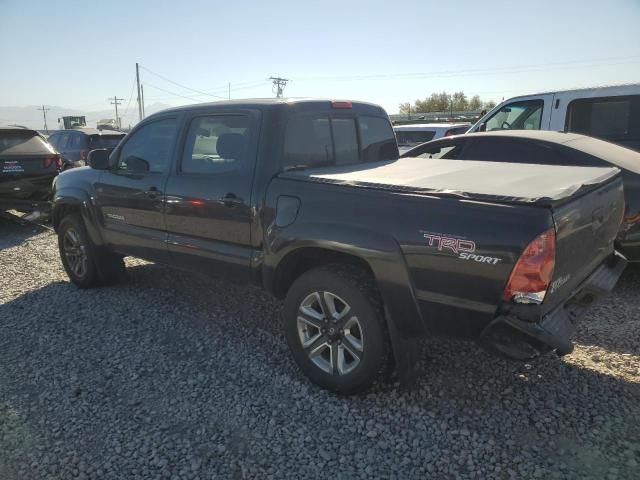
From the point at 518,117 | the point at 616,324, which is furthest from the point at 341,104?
the point at 518,117

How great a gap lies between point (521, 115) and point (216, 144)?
5.49 metres

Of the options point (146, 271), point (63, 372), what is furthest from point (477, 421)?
point (146, 271)

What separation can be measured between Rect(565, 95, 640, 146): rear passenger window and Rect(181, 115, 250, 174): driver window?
16.9 feet

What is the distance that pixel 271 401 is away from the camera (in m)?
3.13

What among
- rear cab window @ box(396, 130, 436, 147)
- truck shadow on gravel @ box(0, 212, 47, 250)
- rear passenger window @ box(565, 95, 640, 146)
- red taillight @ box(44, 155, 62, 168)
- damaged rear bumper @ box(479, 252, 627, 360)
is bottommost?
truck shadow on gravel @ box(0, 212, 47, 250)

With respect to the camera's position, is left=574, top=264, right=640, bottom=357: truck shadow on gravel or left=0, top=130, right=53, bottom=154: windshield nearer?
left=574, top=264, right=640, bottom=357: truck shadow on gravel

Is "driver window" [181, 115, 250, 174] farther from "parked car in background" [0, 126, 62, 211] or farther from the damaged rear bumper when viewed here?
"parked car in background" [0, 126, 62, 211]

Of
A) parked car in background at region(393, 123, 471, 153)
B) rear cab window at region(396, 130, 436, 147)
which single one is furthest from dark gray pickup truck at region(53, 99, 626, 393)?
rear cab window at region(396, 130, 436, 147)

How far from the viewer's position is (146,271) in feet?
19.7

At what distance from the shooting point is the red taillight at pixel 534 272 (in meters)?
2.31

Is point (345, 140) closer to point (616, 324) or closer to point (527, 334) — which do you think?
point (527, 334)

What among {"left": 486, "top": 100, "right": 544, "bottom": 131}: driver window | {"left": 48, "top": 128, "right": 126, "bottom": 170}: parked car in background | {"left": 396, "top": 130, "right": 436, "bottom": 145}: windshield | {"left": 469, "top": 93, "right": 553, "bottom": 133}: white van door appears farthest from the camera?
{"left": 48, "top": 128, "right": 126, "bottom": 170}: parked car in background

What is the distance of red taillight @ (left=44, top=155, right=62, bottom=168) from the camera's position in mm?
8391

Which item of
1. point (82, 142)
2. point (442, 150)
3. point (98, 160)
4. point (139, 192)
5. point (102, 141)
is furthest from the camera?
point (102, 141)
